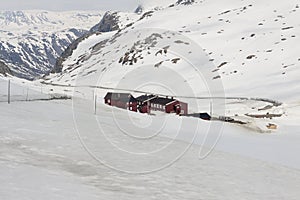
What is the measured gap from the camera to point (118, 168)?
12570 millimetres

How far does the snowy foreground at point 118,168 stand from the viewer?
32.4 feet

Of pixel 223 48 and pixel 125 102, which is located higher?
pixel 223 48

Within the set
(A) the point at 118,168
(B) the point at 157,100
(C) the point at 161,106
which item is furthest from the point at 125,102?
(A) the point at 118,168

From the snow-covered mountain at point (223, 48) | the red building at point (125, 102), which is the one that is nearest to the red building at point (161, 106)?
the red building at point (125, 102)

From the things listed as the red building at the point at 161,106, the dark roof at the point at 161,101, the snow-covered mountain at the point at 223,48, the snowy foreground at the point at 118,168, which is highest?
the snow-covered mountain at the point at 223,48

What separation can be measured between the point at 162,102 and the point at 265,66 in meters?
37.9

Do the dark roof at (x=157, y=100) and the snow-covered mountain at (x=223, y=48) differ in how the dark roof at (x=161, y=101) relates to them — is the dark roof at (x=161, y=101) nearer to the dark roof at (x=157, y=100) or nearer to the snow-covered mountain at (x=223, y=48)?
the dark roof at (x=157, y=100)

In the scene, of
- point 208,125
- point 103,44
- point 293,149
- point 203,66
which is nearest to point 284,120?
point 208,125

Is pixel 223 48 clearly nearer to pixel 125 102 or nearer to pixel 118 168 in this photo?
A: pixel 125 102

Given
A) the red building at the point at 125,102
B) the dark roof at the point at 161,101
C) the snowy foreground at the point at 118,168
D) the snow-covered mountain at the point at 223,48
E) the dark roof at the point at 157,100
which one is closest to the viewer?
the snowy foreground at the point at 118,168

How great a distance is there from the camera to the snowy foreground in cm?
987

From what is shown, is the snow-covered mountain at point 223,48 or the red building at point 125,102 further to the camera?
the snow-covered mountain at point 223,48

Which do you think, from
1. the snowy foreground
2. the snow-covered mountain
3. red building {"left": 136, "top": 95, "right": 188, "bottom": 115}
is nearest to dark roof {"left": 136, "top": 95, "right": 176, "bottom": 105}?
red building {"left": 136, "top": 95, "right": 188, "bottom": 115}

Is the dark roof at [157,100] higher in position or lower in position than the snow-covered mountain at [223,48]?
lower
